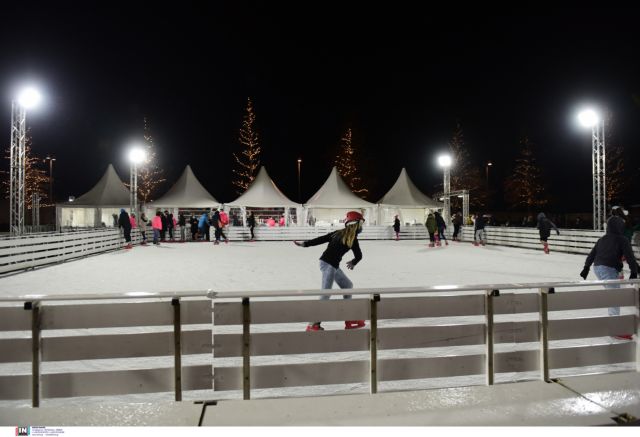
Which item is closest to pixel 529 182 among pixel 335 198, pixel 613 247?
pixel 335 198

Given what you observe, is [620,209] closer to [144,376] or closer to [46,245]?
[144,376]

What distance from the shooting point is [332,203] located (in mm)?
30609

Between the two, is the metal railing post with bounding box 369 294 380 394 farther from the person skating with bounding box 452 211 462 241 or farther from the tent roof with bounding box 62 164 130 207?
the tent roof with bounding box 62 164 130 207

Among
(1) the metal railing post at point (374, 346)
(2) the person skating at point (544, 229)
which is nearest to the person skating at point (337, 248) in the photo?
(1) the metal railing post at point (374, 346)

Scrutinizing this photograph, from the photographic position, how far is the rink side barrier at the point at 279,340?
3.26 metres

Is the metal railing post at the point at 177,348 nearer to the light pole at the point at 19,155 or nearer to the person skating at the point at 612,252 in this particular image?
the person skating at the point at 612,252

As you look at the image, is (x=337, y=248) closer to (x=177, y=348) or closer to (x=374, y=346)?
(x=374, y=346)

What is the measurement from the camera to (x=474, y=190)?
182 feet

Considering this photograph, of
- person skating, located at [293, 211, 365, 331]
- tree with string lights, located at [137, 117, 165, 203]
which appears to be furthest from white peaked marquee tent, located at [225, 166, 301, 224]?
tree with string lights, located at [137, 117, 165, 203]

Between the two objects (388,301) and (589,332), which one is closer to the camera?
(388,301)

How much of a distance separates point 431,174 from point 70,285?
63739 mm

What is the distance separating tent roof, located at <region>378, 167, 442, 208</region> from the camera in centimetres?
3263

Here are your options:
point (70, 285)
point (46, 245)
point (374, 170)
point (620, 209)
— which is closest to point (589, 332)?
point (620, 209)

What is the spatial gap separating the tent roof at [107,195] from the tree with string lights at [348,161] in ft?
82.6
